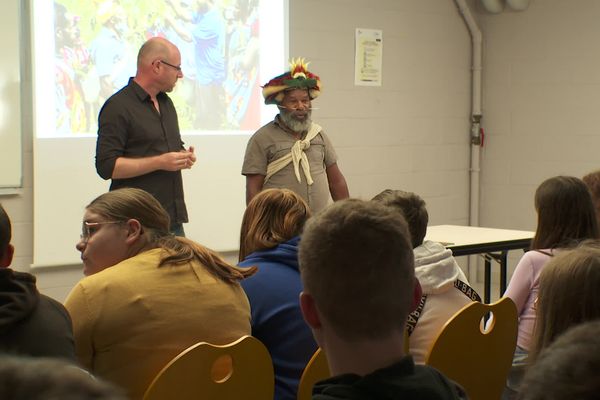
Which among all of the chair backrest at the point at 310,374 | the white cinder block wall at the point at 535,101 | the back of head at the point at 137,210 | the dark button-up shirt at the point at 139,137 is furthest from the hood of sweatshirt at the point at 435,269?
the white cinder block wall at the point at 535,101

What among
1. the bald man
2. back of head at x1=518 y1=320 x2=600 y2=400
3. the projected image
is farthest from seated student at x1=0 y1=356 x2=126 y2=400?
the projected image

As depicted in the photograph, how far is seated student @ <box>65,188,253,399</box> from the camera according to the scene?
2.02m

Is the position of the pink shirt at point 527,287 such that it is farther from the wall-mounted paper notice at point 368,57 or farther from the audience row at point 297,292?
the wall-mounted paper notice at point 368,57

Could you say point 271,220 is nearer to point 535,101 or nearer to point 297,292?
point 297,292

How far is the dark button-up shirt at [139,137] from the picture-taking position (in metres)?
3.77

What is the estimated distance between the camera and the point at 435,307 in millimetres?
2496

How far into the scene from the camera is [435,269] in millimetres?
2529

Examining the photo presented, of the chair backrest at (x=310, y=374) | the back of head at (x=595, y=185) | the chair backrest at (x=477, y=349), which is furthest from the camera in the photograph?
the back of head at (x=595, y=185)

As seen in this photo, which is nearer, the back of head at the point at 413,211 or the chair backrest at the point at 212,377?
the chair backrest at the point at 212,377

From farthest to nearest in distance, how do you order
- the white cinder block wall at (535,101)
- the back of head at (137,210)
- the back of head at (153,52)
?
the white cinder block wall at (535,101)
the back of head at (153,52)
the back of head at (137,210)

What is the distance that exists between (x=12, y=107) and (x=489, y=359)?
295 cm

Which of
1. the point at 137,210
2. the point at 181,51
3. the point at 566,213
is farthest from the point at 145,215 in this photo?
the point at 181,51

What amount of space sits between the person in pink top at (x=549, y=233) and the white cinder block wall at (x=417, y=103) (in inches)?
107

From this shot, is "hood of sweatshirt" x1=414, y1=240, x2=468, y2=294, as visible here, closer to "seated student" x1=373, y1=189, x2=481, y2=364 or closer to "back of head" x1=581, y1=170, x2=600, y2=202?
"seated student" x1=373, y1=189, x2=481, y2=364
